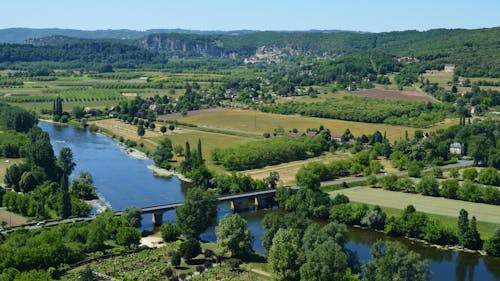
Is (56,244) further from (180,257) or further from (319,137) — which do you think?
(319,137)

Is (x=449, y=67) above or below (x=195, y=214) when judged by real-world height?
above

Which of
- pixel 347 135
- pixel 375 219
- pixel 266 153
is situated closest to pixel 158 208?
pixel 375 219

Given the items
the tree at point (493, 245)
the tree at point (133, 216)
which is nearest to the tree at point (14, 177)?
the tree at point (133, 216)

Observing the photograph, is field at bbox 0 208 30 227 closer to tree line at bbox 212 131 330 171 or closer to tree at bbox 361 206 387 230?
tree line at bbox 212 131 330 171

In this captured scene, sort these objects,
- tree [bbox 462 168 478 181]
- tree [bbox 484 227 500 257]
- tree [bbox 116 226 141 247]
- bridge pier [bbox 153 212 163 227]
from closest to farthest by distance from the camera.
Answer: tree [bbox 116 226 141 247] < tree [bbox 484 227 500 257] < bridge pier [bbox 153 212 163 227] < tree [bbox 462 168 478 181]

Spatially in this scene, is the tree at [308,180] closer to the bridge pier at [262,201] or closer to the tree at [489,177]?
the bridge pier at [262,201]

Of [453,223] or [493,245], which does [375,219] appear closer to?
[453,223]

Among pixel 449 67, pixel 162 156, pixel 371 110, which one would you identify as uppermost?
pixel 449 67

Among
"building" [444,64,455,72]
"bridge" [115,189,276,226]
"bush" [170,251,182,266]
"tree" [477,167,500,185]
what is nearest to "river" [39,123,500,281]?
"bridge" [115,189,276,226]
